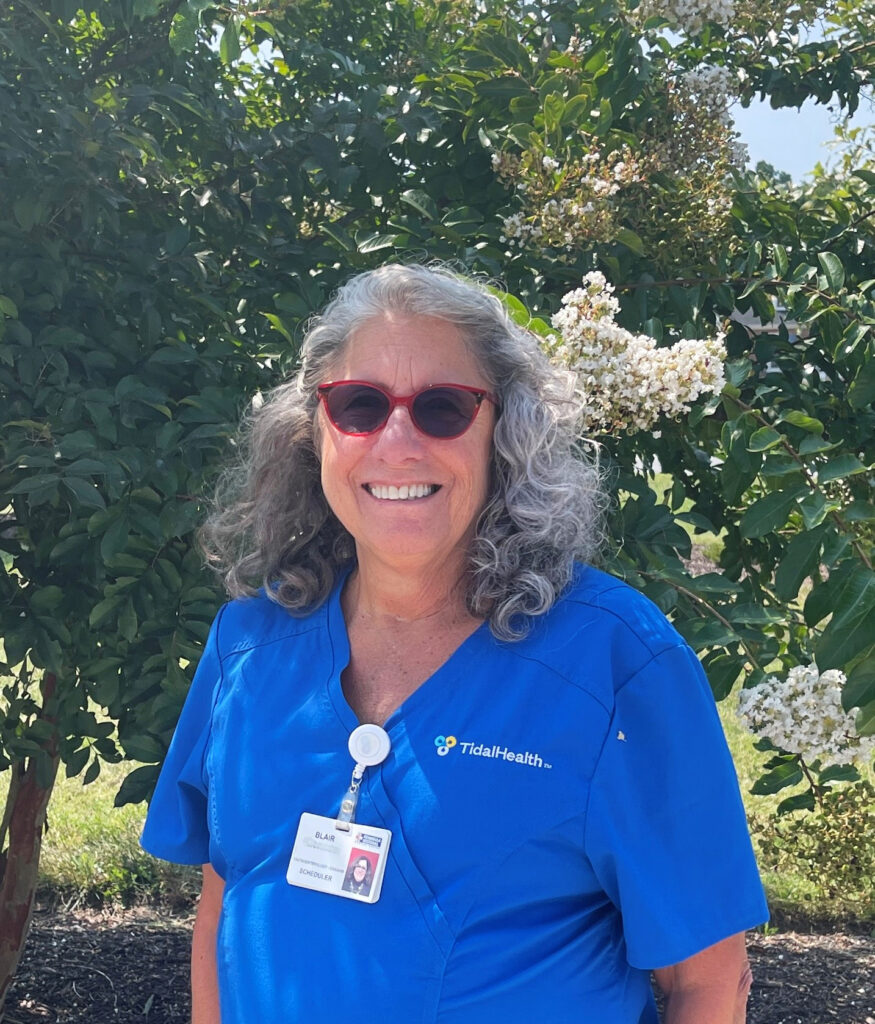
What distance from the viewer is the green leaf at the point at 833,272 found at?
229 centimetres

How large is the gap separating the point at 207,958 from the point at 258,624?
45cm

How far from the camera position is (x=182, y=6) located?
221 cm

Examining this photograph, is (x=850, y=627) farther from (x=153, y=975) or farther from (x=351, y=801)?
(x=153, y=975)

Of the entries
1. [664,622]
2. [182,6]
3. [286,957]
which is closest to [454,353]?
[664,622]

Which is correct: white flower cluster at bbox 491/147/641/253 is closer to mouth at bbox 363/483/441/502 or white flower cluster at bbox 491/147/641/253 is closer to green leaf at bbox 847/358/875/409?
green leaf at bbox 847/358/875/409

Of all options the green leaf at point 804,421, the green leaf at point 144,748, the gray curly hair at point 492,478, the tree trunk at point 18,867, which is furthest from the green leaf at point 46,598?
the green leaf at point 804,421

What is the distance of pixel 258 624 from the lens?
1.61m

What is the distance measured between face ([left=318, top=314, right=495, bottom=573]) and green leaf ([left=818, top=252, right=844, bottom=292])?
1.07 metres

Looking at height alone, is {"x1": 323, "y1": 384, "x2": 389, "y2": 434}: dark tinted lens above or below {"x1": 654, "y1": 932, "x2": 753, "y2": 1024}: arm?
above

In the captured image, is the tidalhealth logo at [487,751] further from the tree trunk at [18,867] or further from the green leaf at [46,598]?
the tree trunk at [18,867]

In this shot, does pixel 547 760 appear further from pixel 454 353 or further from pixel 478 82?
pixel 478 82

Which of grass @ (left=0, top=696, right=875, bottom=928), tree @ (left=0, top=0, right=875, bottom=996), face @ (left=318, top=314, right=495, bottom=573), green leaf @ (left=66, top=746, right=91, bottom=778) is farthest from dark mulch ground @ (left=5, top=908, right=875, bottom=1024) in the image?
face @ (left=318, top=314, right=495, bottom=573)

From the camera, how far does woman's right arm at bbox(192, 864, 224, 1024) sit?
5.24 ft

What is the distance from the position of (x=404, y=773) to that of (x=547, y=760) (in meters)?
0.16
